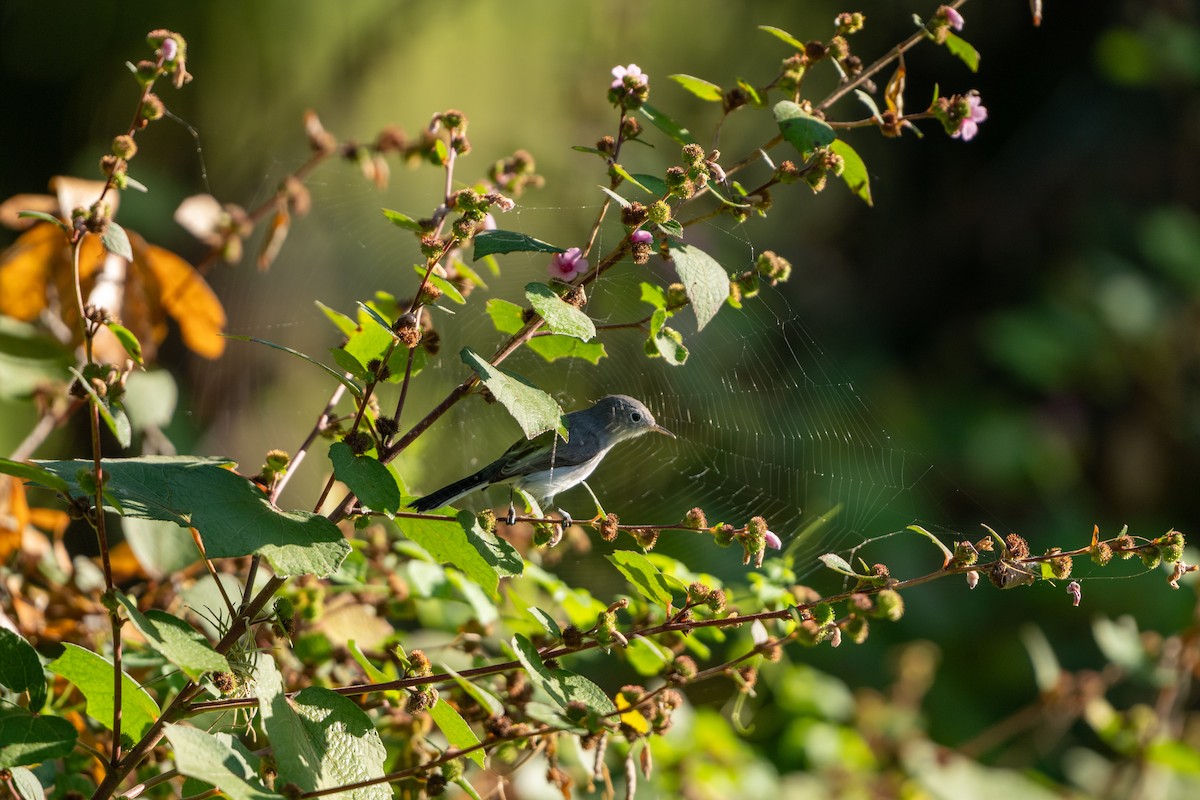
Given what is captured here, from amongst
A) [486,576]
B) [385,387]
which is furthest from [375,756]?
[385,387]

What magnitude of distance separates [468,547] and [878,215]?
3417mm

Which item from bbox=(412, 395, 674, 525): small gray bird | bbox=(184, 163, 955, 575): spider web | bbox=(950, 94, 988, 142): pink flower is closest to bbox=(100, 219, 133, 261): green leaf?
bbox=(412, 395, 674, 525): small gray bird

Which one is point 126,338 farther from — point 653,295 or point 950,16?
point 950,16

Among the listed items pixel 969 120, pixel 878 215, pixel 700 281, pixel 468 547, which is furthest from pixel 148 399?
pixel 878 215

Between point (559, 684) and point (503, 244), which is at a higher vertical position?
point (503, 244)

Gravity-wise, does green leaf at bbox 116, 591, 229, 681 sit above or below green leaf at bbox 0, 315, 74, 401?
below

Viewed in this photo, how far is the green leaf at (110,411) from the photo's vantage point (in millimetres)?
582

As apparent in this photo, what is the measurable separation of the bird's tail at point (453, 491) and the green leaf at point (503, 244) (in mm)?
252

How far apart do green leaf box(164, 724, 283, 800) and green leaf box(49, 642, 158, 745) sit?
0.10 metres

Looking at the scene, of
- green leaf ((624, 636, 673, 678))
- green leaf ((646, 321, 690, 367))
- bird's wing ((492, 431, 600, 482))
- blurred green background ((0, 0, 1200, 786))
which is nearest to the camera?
green leaf ((646, 321, 690, 367))

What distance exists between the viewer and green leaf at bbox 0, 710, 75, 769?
627 millimetres

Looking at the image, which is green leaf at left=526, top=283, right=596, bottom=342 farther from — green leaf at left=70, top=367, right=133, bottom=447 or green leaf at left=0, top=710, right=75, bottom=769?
green leaf at left=0, top=710, right=75, bottom=769

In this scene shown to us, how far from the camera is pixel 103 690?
0.69 m

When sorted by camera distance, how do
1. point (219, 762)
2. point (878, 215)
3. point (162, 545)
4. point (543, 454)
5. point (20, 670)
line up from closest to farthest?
point (219, 762) < point (20, 670) < point (162, 545) < point (543, 454) < point (878, 215)
